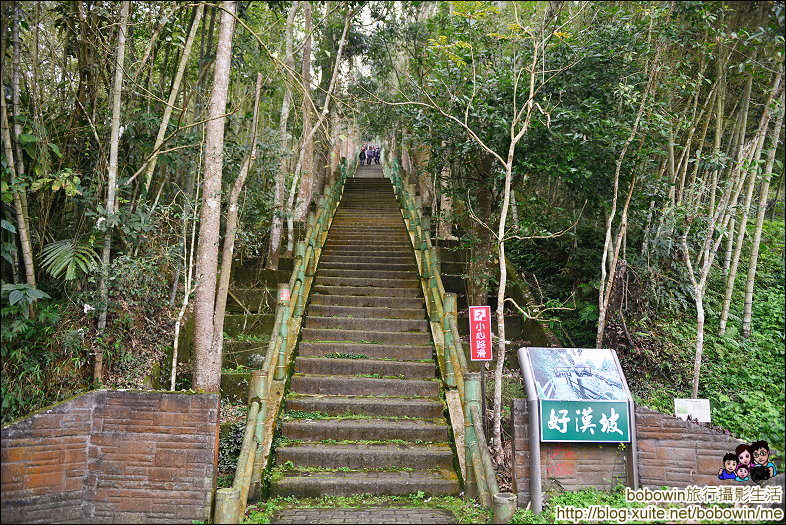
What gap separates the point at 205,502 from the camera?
14.3 ft

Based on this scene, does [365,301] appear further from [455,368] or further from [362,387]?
[455,368]

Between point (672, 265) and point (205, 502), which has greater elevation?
point (672, 265)

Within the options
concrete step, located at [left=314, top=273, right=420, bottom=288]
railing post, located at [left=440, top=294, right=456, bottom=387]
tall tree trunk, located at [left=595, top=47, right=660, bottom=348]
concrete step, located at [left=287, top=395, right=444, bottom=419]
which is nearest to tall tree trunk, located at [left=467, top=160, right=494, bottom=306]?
concrete step, located at [left=314, top=273, right=420, bottom=288]

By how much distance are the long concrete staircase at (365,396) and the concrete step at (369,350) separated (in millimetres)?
→ 14

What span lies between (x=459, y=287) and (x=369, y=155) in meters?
21.6

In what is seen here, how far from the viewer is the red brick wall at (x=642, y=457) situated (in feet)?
15.2

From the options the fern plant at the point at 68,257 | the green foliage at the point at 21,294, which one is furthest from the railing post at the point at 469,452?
the green foliage at the point at 21,294

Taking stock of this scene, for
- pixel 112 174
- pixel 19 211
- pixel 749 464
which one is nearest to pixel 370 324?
pixel 112 174

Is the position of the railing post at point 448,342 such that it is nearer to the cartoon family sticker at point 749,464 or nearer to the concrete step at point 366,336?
the concrete step at point 366,336

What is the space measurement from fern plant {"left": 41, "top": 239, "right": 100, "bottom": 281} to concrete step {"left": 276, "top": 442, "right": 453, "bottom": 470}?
2.98 m

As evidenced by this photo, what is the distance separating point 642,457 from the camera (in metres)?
4.72

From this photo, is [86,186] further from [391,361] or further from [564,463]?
[564,463]

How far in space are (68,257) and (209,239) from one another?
1.47m

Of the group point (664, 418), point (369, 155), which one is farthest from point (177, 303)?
point (369, 155)
